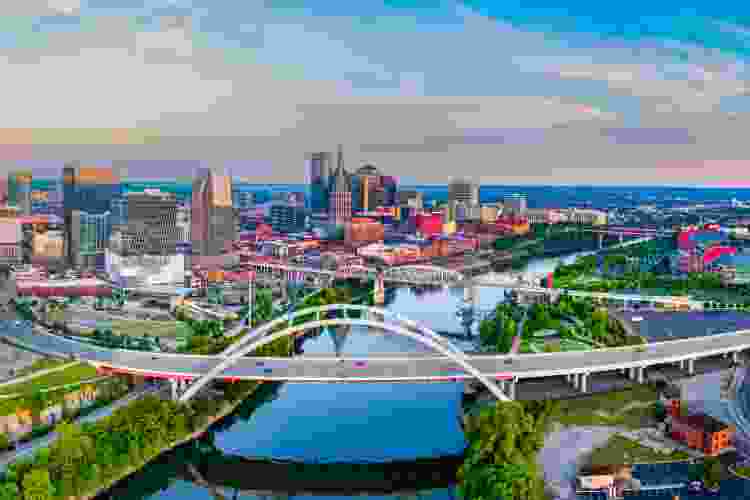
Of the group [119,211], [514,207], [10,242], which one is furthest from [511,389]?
[514,207]

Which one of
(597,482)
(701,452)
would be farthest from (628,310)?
(597,482)

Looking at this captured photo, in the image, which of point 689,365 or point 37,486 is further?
point 689,365

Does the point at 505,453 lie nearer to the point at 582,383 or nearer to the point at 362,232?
the point at 582,383

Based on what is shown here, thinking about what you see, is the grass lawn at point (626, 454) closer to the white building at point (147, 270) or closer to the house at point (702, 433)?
the house at point (702, 433)

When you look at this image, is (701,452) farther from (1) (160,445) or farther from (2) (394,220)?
(2) (394,220)

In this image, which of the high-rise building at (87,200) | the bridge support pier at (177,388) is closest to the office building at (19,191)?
the high-rise building at (87,200)

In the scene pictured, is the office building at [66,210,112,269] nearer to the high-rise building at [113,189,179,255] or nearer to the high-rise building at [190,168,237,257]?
the high-rise building at [113,189,179,255]
